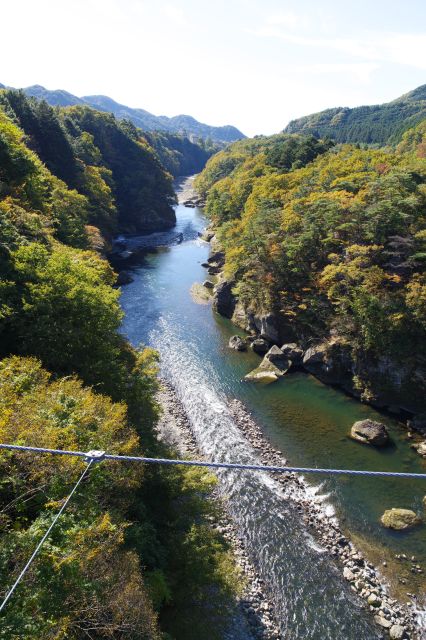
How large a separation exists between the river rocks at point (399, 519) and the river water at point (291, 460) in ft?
1.20

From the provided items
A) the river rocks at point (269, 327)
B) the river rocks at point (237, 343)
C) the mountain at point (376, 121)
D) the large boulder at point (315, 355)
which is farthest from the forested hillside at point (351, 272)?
the mountain at point (376, 121)

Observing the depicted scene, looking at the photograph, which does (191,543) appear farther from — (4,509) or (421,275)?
(421,275)

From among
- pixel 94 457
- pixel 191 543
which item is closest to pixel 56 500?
pixel 94 457

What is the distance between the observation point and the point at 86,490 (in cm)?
1116

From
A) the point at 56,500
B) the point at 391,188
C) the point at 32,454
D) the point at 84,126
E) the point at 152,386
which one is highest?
the point at 84,126

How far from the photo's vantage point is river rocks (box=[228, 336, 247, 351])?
36406mm

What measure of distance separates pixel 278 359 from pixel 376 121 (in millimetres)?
168675

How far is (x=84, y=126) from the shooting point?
9706 centimetres

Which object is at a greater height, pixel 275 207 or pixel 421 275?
pixel 275 207

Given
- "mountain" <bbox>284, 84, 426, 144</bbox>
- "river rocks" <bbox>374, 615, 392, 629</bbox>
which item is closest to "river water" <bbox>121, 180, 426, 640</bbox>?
"river rocks" <bbox>374, 615, 392, 629</bbox>

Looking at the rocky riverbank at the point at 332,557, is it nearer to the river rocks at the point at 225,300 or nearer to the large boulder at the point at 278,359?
the large boulder at the point at 278,359

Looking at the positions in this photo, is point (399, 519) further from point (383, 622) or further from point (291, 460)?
point (291, 460)

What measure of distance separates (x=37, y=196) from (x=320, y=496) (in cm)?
3526

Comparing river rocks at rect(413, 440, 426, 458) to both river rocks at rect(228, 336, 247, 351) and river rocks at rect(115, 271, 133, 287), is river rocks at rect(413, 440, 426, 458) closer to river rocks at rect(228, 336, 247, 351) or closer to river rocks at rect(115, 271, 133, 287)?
river rocks at rect(228, 336, 247, 351)
